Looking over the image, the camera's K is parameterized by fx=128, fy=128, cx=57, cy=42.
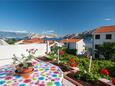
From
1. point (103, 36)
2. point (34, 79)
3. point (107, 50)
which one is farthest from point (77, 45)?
point (34, 79)

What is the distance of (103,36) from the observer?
2612 cm

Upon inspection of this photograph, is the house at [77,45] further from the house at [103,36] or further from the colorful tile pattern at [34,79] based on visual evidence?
the colorful tile pattern at [34,79]

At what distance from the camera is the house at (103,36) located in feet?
80.5

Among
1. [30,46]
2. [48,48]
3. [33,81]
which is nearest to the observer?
[33,81]

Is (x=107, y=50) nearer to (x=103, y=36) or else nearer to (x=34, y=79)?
(x=103, y=36)

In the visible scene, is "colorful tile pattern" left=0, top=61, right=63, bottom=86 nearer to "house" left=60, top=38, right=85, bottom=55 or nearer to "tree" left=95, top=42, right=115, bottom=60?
"tree" left=95, top=42, right=115, bottom=60

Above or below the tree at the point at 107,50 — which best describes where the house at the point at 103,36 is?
above

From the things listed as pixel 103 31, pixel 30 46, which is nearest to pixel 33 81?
pixel 30 46

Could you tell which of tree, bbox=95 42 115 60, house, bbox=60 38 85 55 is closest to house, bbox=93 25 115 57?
tree, bbox=95 42 115 60

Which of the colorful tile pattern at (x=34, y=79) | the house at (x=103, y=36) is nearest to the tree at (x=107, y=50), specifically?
the house at (x=103, y=36)

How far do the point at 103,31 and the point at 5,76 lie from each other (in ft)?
82.5

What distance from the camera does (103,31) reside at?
1033 inches

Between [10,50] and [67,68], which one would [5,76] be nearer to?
[67,68]

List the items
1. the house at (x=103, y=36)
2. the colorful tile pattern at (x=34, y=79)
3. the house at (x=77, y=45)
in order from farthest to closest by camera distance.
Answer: the house at (x=77, y=45) < the house at (x=103, y=36) < the colorful tile pattern at (x=34, y=79)
